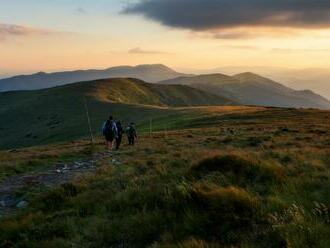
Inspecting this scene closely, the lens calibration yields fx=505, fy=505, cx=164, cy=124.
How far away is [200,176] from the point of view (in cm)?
1260

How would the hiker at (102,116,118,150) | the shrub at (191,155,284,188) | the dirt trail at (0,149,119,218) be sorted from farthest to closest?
1. the hiker at (102,116,118,150)
2. the dirt trail at (0,149,119,218)
3. the shrub at (191,155,284,188)

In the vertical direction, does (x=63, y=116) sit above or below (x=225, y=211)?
below

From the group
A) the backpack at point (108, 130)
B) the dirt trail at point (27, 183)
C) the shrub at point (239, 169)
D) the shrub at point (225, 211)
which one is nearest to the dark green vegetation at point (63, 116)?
the backpack at point (108, 130)

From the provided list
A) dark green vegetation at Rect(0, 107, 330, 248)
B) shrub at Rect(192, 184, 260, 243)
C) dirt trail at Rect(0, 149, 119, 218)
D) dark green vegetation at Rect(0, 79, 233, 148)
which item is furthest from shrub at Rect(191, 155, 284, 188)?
dark green vegetation at Rect(0, 79, 233, 148)

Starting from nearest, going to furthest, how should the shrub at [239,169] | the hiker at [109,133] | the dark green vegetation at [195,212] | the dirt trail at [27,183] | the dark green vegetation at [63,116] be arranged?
the dark green vegetation at [195,212] < the shrub at [239,169] < the dirt trail at [27,183] < the hiker at [109,133] < the dark green vegetation at [63,116]

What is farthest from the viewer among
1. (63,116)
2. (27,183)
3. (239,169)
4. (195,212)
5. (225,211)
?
(63,116)

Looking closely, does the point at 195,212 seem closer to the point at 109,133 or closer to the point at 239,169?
the point at 239,169

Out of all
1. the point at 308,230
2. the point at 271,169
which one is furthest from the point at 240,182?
the point at 308,230

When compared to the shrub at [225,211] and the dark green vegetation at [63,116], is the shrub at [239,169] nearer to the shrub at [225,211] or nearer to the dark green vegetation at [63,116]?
the shrub at [225,211]

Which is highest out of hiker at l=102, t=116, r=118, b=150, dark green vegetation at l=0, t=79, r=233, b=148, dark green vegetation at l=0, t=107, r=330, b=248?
dark green vegetation at l=0, t=107, r=330, b=248

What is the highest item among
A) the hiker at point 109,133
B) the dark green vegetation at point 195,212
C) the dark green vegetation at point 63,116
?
the dark green vegetation at point 195,212

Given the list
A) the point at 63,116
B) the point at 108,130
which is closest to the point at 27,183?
the point at 108,130

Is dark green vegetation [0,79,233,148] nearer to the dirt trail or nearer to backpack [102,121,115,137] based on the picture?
backpack [102,121,115,137]

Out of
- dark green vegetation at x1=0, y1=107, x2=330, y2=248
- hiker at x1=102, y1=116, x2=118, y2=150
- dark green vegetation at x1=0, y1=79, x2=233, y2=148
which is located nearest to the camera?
dark green vegetation at x1=0, y1=107, x2=330, y2=248
